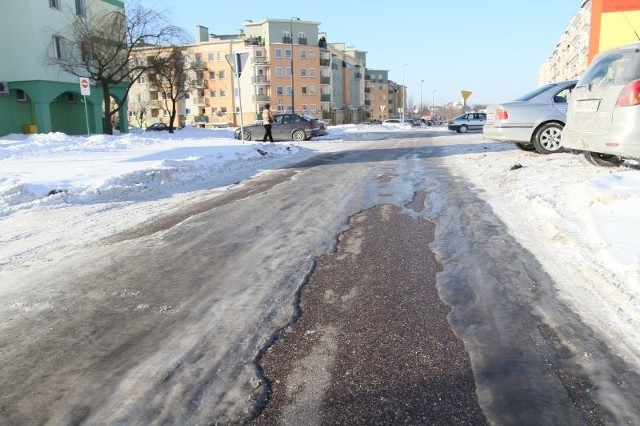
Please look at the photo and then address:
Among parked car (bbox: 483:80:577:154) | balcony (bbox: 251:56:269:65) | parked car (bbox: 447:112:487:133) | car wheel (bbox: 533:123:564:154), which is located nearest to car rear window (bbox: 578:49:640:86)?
parked car (bbox: 483:80:577:154)

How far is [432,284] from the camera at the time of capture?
13.0 ft

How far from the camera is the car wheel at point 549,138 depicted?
37.7ft

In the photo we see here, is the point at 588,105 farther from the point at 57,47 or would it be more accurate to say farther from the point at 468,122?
the point at 468,122

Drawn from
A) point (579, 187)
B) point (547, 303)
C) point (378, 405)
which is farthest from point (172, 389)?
point (579, 187)

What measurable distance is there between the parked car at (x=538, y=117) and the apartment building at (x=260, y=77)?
71.5 m

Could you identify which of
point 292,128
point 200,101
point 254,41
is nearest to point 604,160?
point 292,128

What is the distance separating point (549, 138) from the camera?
1162cm

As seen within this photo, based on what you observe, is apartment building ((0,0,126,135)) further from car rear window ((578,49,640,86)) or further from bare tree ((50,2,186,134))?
car rear window ((578,49,640,86))

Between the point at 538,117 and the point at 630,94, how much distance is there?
5156 millimetres

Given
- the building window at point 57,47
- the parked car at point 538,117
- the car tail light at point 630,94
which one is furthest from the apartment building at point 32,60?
the car tail light at point 630,94

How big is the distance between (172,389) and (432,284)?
2.26 m

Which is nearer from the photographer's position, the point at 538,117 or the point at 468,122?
the point at 538,117

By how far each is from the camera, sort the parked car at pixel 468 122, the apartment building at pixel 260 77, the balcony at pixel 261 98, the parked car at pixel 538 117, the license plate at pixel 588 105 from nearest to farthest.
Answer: the license plate at pixel 588 105, the parked car at pixel 538 117, the parked car at pixel 468 122, the apartment building at pixel 260 77, the balcony at pixel 261 98

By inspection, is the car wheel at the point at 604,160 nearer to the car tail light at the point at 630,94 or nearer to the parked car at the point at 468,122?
the car tail light at the point at 630,94
